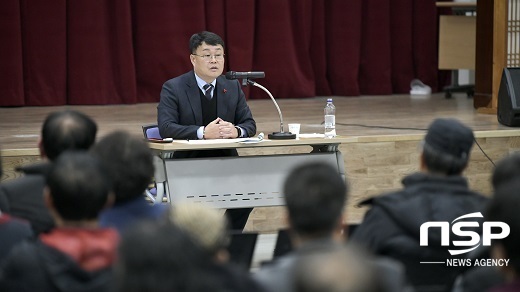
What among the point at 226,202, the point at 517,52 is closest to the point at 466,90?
the point at 517,52

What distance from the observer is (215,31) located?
28.8 ft

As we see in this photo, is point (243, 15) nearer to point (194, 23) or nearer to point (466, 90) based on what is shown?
point (194, 23)

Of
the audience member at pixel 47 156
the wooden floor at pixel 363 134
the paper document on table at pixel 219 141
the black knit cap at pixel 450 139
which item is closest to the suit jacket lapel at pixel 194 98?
the paper document on table at pixel 219 141

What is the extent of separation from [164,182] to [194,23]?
429cm

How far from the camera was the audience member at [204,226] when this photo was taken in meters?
1.81

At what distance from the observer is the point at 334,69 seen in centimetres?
942

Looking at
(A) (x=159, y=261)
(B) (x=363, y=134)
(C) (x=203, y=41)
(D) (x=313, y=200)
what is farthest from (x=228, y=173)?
(A) (x=159, y=261)

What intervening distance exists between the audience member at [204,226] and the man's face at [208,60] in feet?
10.5

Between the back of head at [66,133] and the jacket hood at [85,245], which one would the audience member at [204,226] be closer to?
the jacket hood at [85,245]

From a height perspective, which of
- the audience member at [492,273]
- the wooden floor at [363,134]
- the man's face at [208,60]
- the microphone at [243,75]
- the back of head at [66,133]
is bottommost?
the wooden floor at [363,134]

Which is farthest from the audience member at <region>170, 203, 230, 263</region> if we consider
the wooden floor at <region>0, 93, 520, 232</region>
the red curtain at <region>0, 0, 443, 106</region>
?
the red curtain at <region>0, 0, 443, 106</region>

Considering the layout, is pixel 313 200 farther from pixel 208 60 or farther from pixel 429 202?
pixel 208 60

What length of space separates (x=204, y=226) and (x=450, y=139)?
1.17m

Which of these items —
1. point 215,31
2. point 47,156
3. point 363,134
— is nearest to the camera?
point 47,156
